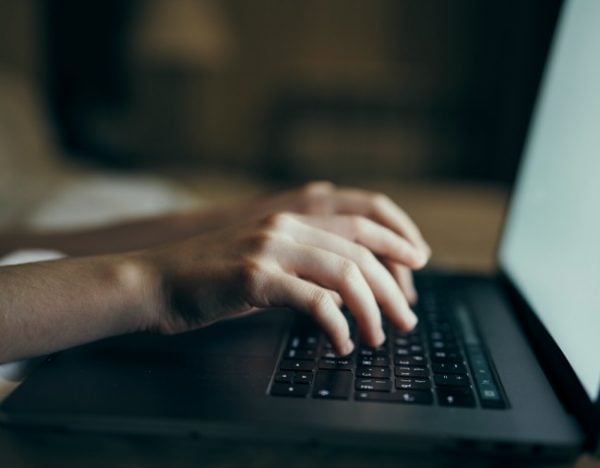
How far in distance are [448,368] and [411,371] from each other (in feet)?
0.11

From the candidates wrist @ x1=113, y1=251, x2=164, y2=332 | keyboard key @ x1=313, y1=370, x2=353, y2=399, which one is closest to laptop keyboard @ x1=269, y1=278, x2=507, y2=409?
keyboard key @ x1=313, y1=370, x2=353, y2=399

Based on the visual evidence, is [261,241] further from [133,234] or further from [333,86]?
[333,86]

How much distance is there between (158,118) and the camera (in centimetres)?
367

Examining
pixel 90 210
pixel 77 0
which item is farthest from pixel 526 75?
pixel 90 210

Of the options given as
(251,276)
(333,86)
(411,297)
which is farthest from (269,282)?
(333,86)

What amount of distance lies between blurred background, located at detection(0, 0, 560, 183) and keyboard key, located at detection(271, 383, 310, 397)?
9.62 feet

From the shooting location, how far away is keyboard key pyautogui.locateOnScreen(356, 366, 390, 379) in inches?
17.9

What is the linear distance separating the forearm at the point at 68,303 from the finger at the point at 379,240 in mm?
196

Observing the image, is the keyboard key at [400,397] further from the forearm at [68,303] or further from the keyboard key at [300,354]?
the forearm at [68,303]

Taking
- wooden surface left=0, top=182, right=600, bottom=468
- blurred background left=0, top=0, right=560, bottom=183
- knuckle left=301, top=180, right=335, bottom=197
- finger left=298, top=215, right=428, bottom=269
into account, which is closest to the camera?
wooden surface left=0, top=182, right=600, bottom=468

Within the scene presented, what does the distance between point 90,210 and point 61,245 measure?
0.40m

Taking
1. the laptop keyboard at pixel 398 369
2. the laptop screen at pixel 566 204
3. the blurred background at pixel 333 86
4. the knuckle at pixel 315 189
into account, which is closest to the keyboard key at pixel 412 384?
the laptop keyboard at pixel 398 369

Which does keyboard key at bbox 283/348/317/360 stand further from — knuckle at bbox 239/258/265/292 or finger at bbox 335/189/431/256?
finger at bbox 335/189/431/256

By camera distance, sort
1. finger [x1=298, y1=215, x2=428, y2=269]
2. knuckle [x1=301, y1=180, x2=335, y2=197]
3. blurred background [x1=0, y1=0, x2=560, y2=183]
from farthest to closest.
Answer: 1. blurred background [x1=0, y1=0, x2=560, y2=183]
2. knuckle [x1=301, y1=180, x2=335, y2=197]
3. finger [x1=298, y1=215, x2=428, y2=269]
